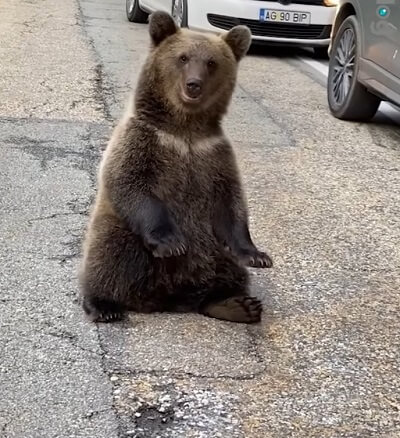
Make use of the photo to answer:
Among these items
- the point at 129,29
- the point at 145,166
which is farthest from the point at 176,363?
the point at 129,29

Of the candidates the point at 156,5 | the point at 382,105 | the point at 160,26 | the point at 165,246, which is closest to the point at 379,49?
the point at 382,105

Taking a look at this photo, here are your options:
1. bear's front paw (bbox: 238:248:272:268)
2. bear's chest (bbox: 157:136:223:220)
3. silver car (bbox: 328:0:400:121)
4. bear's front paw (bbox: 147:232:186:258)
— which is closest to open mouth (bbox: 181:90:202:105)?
bear's chest (bbox: 157:136:223:220)

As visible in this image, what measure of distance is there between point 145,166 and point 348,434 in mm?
1501

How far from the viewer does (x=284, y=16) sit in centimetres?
1126

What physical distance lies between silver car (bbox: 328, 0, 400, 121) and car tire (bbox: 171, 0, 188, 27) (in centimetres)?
308

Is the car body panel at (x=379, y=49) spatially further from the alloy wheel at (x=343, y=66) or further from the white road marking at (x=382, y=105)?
the white road marking at (x=382, y=105)

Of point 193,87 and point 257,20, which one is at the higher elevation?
point 193,87

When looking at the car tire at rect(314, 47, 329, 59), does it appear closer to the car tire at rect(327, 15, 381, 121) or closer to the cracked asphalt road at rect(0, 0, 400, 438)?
the car tire at rect(327, 15, 381, 121)

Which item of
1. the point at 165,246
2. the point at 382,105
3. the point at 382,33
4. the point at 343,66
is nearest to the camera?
the point at 165,246

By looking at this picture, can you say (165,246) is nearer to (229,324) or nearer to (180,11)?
(229,324)

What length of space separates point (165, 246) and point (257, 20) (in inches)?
315

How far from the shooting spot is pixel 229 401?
3369 mm

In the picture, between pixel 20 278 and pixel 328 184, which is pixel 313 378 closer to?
pixel 20 278

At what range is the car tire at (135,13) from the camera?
13.6 metres
